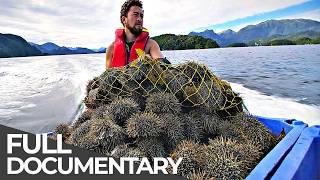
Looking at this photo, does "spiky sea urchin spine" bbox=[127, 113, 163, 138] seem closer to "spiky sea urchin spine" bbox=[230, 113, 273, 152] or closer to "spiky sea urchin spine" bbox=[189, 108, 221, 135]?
"spiky sea urchin spine" bbox=[189, 108, 221, 135]

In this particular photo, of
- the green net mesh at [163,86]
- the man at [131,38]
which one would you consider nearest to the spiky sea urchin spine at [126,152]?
the green net mesh at [163,86]

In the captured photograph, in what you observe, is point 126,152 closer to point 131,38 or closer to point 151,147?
point 151,147

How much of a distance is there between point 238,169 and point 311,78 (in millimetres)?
12136

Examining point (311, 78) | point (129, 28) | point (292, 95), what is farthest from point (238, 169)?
point (311, 78)

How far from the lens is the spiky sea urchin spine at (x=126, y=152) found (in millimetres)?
2701

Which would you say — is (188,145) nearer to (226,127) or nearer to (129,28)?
(226,127)

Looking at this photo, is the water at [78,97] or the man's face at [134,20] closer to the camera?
the man's face at [134,20]

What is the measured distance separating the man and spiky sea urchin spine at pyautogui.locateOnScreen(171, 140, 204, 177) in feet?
8.94

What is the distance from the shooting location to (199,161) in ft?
8.32

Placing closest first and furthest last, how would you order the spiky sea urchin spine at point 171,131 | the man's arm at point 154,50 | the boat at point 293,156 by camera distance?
the boat at point 293,156 → the spiky sea urchin spine at point 171,131 → the man's arm at point 154,50

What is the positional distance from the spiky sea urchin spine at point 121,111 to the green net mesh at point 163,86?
0.20m

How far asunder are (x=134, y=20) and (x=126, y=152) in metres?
2.81

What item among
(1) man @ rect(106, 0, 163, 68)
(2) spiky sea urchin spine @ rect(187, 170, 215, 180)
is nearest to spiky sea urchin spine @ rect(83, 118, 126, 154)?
(2) spiky sea urchin spine @ rect(187, 170, 215, 180)

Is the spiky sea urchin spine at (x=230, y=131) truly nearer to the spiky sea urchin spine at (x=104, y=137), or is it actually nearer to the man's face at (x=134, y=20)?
the spiky sea urchin spine at (x=104, y=137)
